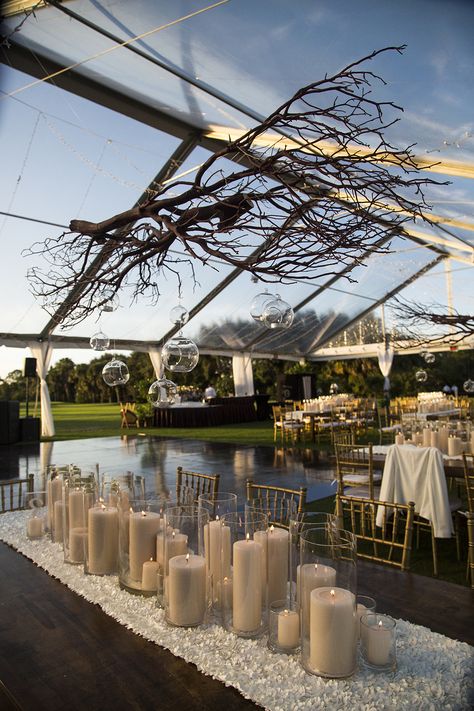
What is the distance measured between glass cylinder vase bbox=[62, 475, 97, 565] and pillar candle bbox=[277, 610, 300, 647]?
80 centimetres

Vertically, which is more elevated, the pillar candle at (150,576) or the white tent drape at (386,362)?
the white tent drape at (386,362)

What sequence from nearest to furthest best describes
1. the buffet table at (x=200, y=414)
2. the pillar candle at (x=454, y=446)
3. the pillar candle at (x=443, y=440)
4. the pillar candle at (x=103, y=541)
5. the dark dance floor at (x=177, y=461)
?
the pillar candle at (x=103, y=541) < the pillar candle at (x=454, y=446) < the pillar candle at (x=443, y=440) < the dark dance floor at (x=177, y=461) < the buffet table at (x=200, y=414)

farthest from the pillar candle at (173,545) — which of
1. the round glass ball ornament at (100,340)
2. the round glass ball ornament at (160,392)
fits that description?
the round glass ball ornament at (100,340)

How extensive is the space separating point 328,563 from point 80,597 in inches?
31.4

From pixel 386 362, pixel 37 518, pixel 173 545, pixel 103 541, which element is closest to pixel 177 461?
pixel 37 518

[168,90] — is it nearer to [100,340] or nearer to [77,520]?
[100,340]

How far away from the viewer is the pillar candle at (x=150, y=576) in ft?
4.74

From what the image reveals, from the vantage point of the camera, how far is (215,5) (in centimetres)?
405

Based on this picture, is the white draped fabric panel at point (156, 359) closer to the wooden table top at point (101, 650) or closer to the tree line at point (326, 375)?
the tree line at point (326, 375)

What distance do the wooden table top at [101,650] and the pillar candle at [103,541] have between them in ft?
0.39

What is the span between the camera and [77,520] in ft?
5.74

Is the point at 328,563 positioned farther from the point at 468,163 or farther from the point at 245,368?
the point at 245,368

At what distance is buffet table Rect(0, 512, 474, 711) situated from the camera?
977 mm

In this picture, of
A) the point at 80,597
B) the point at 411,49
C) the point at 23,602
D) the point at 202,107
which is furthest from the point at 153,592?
the point at 202,107
